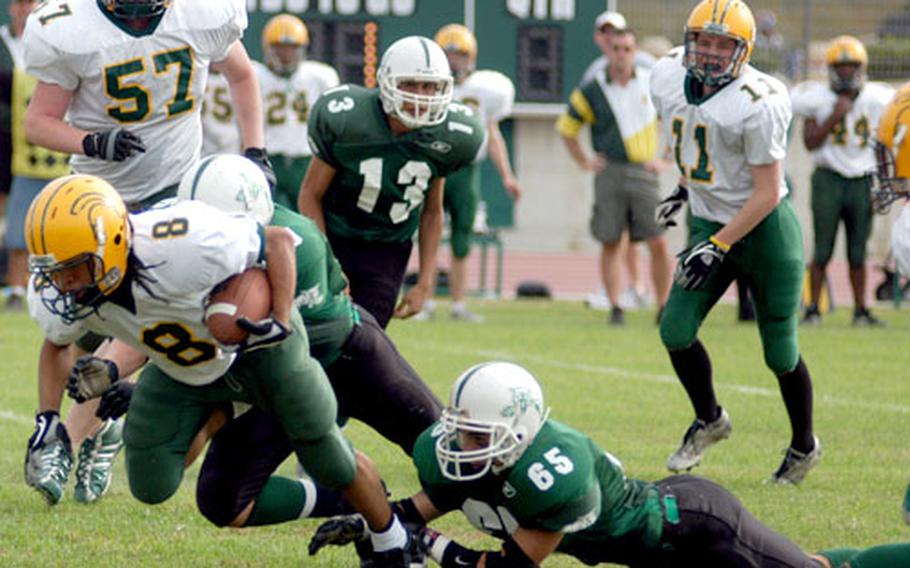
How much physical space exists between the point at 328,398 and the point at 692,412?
338cm

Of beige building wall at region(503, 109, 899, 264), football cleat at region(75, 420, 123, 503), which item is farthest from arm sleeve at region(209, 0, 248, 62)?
beige building wall at region(503, 109, 899, 264)

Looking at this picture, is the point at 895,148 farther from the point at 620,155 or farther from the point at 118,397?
the point at 620,155

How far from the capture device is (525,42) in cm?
1529

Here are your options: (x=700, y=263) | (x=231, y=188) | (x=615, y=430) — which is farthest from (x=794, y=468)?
(x=231, y=188)

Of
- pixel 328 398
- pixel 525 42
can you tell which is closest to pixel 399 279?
pixel 328 398

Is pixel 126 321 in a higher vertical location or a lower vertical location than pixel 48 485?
higher

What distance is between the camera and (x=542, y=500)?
3934 mm

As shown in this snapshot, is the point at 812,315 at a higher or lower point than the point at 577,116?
lower

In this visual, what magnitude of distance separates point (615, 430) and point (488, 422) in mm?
2929

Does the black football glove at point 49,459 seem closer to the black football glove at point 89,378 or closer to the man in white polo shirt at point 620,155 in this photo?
the black football glove at point 89,378

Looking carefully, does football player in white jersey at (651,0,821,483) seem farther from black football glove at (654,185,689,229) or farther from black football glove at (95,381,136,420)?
black football glove at (95,381,136,420)

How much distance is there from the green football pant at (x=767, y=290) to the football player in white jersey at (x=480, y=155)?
450cm

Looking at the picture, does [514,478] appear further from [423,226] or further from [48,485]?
[423,226]

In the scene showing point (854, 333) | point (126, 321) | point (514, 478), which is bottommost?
point (854, 333)
